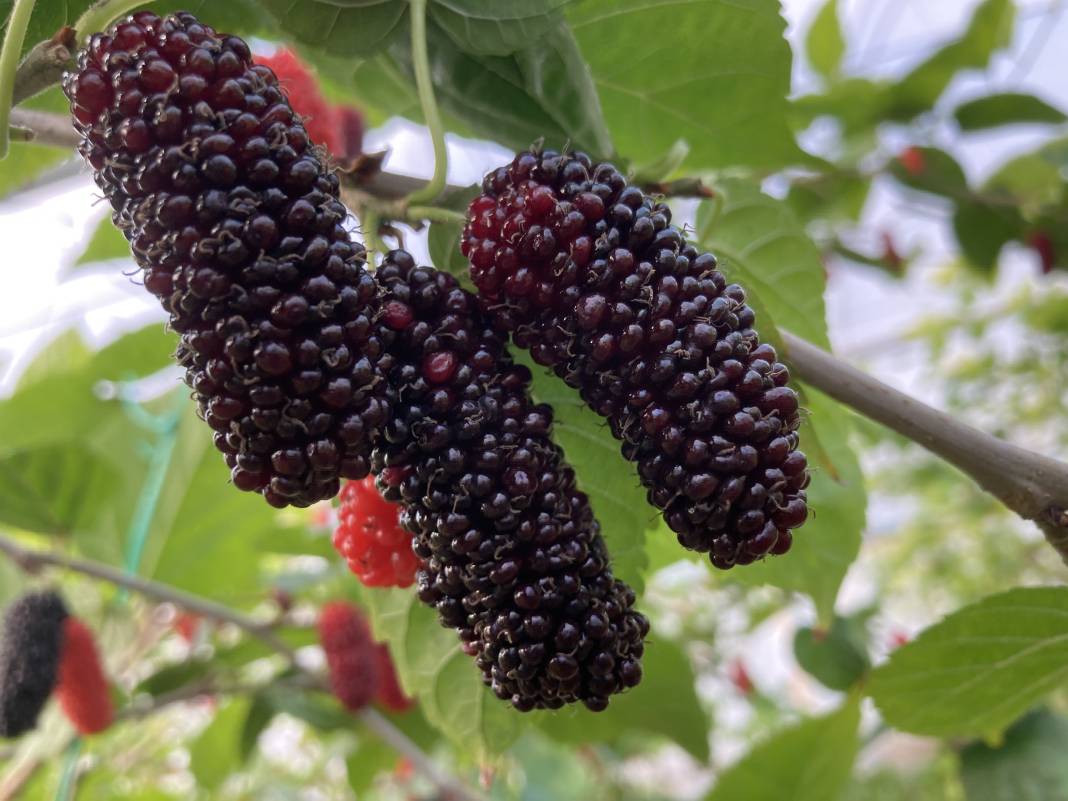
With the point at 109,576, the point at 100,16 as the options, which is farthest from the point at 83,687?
the point at 100,16

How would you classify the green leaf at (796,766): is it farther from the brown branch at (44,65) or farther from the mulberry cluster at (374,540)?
the brown branch at (44,65)

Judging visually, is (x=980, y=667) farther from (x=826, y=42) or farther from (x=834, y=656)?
(x=826, y=42)

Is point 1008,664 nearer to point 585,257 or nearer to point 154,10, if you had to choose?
point 585,257

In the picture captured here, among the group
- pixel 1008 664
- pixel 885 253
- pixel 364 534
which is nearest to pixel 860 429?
pixel 1008 664

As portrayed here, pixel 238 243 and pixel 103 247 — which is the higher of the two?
pixel 238 243

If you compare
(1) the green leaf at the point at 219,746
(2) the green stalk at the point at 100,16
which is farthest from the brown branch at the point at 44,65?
(1) the green leaf at the point at 219,746

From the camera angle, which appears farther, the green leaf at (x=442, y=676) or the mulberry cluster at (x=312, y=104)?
the mulberry cluster at (x=312, y=104)
